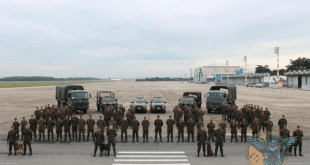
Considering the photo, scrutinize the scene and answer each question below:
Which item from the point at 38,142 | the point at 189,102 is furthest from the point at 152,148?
the point at 189,102

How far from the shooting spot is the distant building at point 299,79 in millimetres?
75100

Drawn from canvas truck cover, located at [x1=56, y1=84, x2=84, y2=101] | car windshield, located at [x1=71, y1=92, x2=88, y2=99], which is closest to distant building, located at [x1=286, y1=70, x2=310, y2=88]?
canvas truck cover, located at [x1=56, y1=84, x2=84, y2=101]

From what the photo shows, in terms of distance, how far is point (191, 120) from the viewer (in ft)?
46.6

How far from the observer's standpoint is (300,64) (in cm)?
14225

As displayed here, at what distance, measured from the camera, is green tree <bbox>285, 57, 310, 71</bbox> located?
5500 inches

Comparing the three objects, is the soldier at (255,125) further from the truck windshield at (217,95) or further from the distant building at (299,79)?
the distant building at (299,79)

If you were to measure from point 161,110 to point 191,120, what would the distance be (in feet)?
39.1

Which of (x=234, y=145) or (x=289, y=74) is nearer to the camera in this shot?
(x=234, y=145)

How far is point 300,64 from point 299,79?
70.4 meters

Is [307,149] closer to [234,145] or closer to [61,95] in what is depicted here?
[234,145]

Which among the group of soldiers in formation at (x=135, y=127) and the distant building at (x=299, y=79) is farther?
the distant building at (x=299, y=79)

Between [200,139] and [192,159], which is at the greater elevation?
[200,139]

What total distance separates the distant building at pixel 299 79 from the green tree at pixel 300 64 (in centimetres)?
6201

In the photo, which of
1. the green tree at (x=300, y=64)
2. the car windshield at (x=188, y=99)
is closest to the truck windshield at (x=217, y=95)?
the car windshield at (x=188, y=99)
